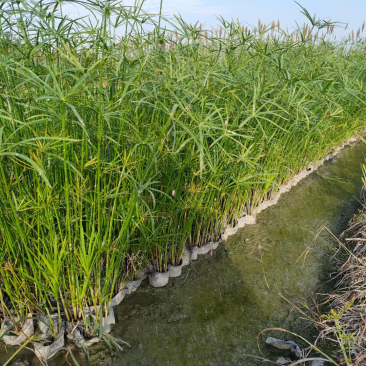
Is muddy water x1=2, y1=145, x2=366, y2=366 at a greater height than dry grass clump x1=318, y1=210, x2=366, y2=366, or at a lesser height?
lesser

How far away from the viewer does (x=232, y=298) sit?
1.81 meters

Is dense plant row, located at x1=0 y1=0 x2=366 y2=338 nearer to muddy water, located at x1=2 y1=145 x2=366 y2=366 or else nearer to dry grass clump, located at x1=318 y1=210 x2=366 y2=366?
muddy water, located at x1=2 y1=145 x2=366 y2=366

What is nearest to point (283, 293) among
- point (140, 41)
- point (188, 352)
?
point (188, 352)

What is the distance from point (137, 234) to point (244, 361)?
0.82 m

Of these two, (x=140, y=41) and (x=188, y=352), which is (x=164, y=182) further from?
(x=188, y=352)

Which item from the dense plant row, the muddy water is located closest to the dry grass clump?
the muddy water

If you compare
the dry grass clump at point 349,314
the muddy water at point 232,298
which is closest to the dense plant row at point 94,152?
the muddy water at point 232,298

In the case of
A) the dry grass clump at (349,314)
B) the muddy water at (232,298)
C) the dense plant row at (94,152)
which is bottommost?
the muddy water at (232,298)

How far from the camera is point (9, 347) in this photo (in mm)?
1428

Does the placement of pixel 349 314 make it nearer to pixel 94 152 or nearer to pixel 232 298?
pixel 232 298

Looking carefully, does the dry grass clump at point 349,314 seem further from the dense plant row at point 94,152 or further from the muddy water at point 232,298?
the dense plant row at point 94,152

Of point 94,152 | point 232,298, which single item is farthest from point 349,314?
point 94,152

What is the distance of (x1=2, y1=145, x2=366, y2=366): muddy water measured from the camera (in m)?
1.48

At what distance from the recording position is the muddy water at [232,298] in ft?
4.86
